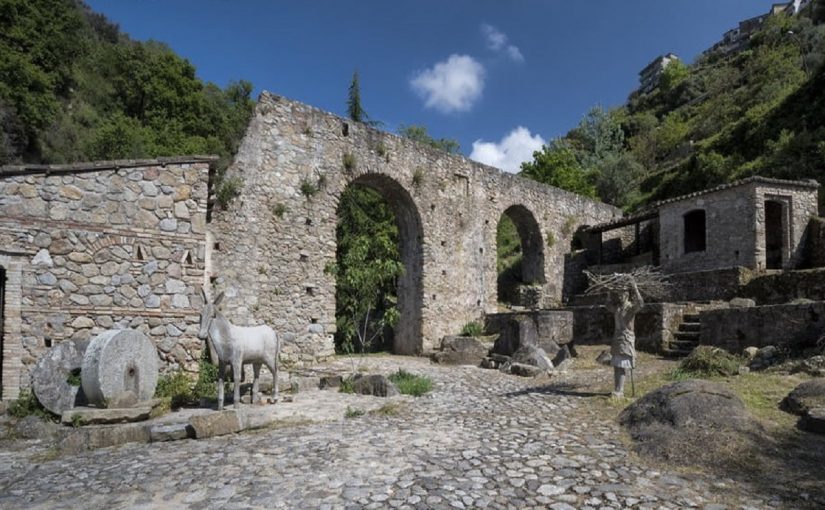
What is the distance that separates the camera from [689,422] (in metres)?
5.66

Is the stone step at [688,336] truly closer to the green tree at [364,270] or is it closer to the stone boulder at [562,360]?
the stone boulder at [562,360]

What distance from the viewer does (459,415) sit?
7.43 m

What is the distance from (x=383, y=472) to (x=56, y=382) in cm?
549

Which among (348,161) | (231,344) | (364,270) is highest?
(348,161)

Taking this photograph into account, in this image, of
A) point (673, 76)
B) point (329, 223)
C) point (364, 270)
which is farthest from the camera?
point (673, 76)

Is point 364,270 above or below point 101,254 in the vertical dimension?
below

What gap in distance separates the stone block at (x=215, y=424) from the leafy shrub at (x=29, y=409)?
245 centimetres

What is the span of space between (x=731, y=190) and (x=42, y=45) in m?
37.6

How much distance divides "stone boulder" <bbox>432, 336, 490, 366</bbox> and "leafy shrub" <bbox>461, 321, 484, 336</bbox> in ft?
9.85

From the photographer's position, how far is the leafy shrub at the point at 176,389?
26.4 ft

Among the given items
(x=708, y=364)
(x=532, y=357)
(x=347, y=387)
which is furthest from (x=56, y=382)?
(x=708, y=364)

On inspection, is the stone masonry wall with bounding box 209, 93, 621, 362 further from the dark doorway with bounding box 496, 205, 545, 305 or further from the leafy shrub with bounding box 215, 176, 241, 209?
the dark doorway with bounding box 496, 205, 545, 305

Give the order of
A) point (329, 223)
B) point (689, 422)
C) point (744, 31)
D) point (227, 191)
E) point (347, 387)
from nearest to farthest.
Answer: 1. point (689, 422)
2. point (347, 387)
3. point (227, 191)
4. point (329, 223)
5. point (744, 31)

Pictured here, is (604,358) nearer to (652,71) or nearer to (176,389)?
(176,389)
